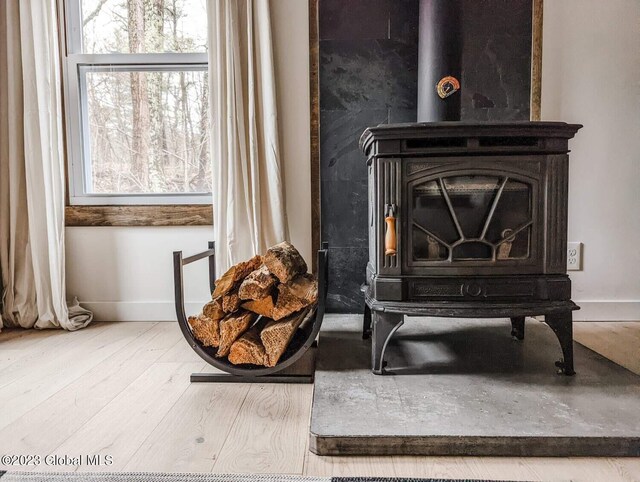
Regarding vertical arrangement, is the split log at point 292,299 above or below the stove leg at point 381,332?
above

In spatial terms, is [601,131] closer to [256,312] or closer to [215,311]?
[256,312]

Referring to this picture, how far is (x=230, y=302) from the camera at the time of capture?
1.39 meters

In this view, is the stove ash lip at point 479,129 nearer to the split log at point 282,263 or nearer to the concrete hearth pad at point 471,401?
the split log at point 282,263

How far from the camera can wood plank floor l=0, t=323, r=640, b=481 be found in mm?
942

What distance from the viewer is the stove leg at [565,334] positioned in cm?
132

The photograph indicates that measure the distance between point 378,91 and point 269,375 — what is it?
136cm

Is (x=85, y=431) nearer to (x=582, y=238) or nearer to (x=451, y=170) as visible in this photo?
(x=451, y=170)

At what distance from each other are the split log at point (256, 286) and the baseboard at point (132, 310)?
2.94ft

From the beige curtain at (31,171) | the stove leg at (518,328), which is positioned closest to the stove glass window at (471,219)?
the stove leg at (518,328)

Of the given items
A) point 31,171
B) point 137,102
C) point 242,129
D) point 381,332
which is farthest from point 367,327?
point 31,171

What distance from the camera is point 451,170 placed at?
1330 mm

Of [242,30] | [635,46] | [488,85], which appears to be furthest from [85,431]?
[635,46]

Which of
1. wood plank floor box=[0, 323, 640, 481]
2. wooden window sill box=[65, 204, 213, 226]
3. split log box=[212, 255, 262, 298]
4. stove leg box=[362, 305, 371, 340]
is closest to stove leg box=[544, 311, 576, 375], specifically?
wood plank floor box=[0, 323, 640, 481]

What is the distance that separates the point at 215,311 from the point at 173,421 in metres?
0.35
